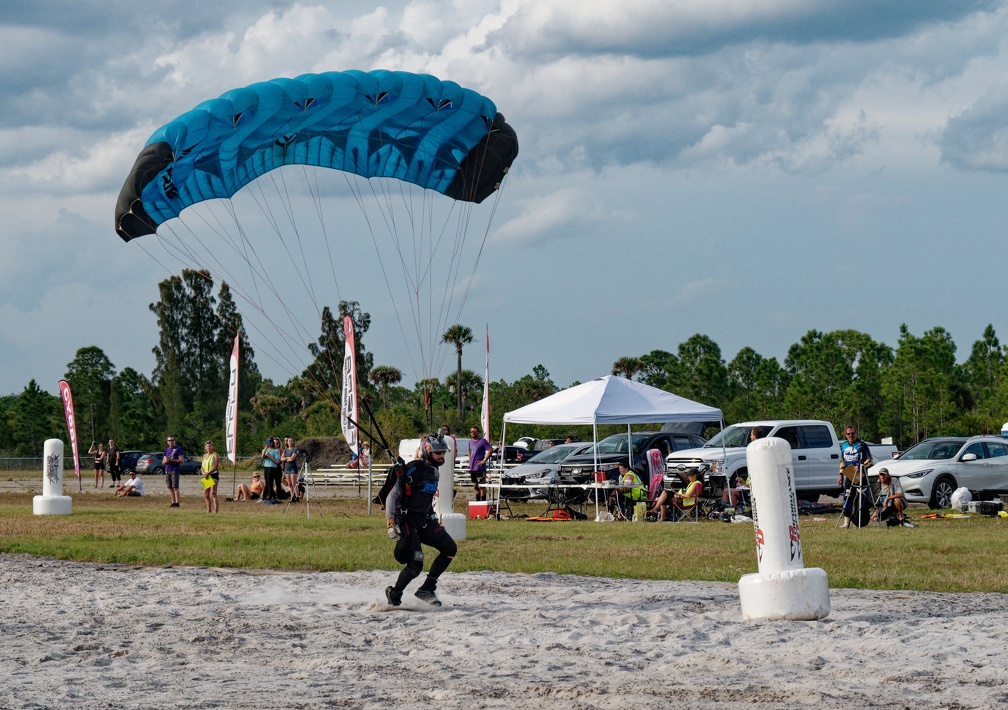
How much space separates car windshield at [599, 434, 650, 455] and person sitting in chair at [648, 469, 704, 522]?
4519 millimetres

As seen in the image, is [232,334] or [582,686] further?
[232,334]

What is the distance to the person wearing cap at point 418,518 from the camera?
10.2m

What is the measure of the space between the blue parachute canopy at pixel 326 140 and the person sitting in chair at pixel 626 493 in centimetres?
563

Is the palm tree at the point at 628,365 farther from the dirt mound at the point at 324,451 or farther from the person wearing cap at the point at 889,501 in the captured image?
the person wearing cap at the point at 889,501

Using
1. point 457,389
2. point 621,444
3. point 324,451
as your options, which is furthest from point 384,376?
point 621,444

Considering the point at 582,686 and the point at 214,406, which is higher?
the point at 214,406

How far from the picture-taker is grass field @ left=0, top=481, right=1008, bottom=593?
41.0ft

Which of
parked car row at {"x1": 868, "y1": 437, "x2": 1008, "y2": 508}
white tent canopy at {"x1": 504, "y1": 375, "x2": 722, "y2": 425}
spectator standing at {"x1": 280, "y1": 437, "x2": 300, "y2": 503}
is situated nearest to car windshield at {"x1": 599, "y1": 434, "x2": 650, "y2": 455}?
white tent canopy at {"x1": 504, "y1": 375, "x2": 722, "y2": 425}

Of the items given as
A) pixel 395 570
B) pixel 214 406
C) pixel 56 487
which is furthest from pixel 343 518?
pixel 214 406

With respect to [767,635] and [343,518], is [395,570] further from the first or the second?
[343,518]

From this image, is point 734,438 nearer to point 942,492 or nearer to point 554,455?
point 942,492

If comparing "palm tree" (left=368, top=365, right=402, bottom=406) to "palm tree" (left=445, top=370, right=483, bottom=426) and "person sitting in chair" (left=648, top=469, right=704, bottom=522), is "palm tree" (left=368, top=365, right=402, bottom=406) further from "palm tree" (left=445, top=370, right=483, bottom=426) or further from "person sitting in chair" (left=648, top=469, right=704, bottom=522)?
"person sitting in chair" (left=648, top=469, right=704, bottom=522)

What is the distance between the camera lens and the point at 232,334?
84125mm

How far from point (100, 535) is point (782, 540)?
38.3ft
